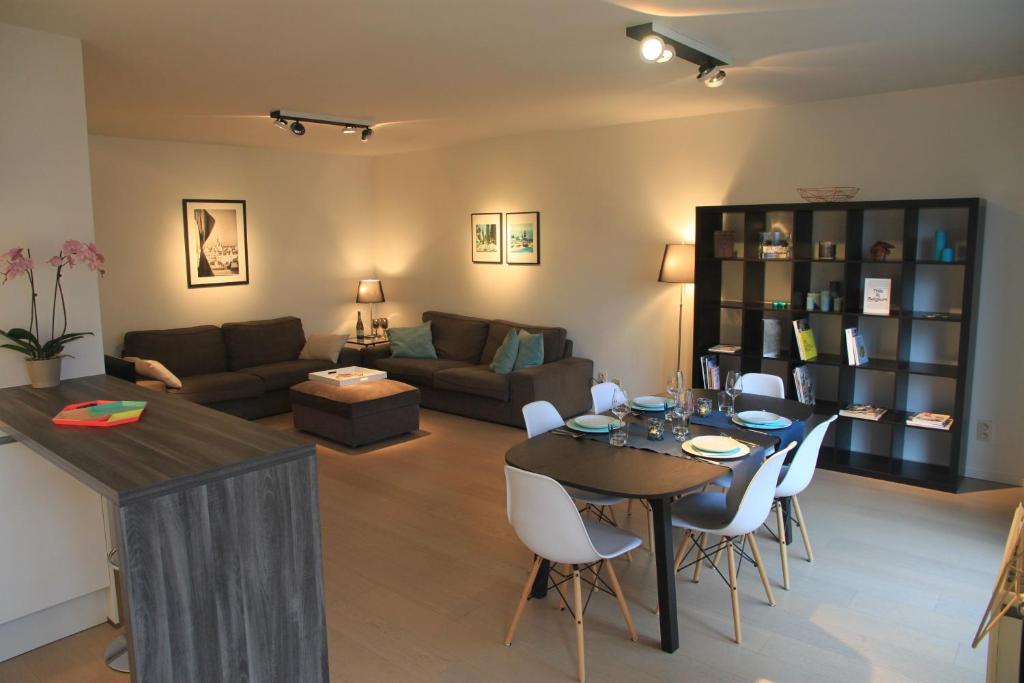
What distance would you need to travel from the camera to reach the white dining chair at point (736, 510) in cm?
281

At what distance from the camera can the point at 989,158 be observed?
4480 millimetres

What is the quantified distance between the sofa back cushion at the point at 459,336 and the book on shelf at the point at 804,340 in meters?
2.85

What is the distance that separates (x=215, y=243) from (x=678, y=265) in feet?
14.7

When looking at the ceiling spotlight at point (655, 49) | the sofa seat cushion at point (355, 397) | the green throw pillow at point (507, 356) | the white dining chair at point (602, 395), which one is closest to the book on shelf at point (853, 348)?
the white dining chair at point (602, 395)

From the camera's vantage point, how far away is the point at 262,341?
6996mm

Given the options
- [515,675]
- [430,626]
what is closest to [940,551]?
[515,675]

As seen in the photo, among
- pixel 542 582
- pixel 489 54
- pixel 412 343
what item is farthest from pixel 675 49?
pixel 412 343

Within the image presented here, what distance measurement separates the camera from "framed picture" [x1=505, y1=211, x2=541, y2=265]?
22.4ft

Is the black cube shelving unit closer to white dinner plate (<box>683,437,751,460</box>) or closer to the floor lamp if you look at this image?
the floor lamp

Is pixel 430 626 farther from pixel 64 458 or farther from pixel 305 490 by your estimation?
pixel 64 458

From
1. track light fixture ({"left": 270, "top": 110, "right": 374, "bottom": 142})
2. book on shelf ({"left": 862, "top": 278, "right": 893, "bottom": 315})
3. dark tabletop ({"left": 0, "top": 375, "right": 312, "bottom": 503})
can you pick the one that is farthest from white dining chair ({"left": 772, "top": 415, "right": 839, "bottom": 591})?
track light fixture ({"left": 270, "top": 110, "right": 374, "bottom": 142})

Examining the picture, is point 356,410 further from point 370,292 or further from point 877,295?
point 877,295

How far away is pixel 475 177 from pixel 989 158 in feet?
14.4

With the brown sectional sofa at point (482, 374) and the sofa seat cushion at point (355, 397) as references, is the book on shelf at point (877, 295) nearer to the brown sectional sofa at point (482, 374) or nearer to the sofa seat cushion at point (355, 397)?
the brown sectional sofa at point (482, 374)
